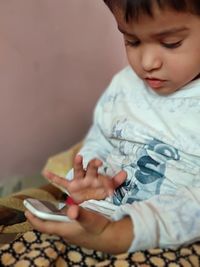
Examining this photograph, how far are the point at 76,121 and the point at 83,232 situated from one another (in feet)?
2.05

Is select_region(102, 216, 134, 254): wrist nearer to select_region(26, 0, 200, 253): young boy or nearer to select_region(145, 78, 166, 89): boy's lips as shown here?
select_region(26, 0, 200, 253): young boy

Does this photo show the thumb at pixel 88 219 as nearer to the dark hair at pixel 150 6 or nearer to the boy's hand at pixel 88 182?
the boy's hand at pixel 88 182

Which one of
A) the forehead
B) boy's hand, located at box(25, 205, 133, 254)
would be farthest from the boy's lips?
boy's hand, located at box(25, 205, 133, 254)

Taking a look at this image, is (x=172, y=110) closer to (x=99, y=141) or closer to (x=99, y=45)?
(x=99, y=141)

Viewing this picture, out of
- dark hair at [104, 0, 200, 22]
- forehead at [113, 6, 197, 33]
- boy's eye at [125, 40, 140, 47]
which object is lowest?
boy's eye at [125, 40, 140, 47]

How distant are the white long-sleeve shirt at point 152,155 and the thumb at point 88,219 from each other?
0.05 metres

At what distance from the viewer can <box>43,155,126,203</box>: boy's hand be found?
36.4 inches

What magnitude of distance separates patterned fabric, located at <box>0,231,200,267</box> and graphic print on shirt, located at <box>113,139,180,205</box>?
0.16 m

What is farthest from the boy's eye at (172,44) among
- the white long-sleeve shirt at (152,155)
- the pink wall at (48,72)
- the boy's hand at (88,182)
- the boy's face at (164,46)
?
the pink wall at (48,72)

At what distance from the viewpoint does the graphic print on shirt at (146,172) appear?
0.95 metres

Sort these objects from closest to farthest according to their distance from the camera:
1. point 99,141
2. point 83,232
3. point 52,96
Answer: point 83,232 < point 99,141 < point 52,96

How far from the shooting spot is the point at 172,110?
974 mm

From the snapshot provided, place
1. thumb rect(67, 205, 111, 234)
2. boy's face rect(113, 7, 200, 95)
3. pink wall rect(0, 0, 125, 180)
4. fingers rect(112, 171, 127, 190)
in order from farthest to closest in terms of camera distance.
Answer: pink wall rect(0, 0, 125, 180), fingers rect(112, 171, 127, 190), boy's face rect(113, 7, 200, 95), thumb rect(67, 205, 111, 234)

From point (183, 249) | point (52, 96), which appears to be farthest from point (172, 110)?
point (52, 96)
